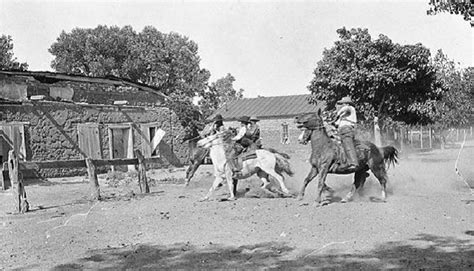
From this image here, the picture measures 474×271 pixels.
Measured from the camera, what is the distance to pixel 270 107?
1938 inches

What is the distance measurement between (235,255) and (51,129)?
14.9 metres

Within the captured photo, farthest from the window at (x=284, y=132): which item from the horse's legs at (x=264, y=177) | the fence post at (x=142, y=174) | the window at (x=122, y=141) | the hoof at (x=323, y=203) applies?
the hoof at (x=323, y=203)

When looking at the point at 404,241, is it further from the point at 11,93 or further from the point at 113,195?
the point at 11,93

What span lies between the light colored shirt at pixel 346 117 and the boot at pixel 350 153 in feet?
1.83

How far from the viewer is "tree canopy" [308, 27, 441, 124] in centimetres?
2538

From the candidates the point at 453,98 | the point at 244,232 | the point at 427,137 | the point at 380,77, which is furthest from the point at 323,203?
the point at 427,137

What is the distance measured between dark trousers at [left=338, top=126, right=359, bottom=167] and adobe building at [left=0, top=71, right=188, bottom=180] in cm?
1239

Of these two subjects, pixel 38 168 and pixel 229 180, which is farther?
A: pixel 38 168

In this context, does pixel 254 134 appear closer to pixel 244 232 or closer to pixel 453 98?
pixel 244 232

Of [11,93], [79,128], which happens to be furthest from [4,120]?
[79,128]

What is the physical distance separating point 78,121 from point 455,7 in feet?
48.4

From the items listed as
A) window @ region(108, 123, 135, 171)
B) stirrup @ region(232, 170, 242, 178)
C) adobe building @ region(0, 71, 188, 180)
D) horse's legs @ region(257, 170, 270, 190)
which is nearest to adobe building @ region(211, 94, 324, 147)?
adobe building @ region(0, 71, 188, 180)

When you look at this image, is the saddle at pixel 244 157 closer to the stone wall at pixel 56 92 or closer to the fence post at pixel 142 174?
the fence post at pixel 142 174

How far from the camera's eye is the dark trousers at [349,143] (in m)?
11.6
